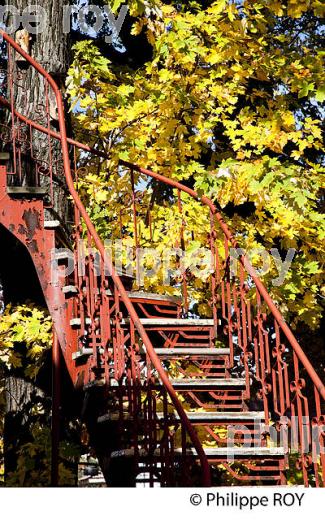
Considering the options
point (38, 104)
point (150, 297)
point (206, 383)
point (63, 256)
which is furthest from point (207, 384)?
point (38, 104)

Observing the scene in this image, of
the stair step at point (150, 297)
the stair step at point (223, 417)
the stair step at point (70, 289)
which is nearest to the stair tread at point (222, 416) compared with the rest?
the stair step at point (223, 417)

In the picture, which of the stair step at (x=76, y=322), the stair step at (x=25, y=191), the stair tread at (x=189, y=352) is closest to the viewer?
the stair step at (x=76, y=322)

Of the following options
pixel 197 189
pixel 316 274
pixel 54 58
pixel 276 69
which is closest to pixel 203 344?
pixel 197 189

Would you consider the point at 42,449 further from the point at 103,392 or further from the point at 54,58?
the point at 54,58

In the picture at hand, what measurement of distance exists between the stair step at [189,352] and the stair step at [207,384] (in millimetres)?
245

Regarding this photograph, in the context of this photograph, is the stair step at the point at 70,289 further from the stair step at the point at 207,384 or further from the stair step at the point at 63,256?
the stair step at the point at 207,384

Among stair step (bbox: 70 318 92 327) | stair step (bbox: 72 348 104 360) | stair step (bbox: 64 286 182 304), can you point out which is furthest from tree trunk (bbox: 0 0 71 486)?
stair step (bbox: 72 348 104 360)

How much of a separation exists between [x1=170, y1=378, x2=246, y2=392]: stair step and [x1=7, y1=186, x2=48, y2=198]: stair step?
2.01 m

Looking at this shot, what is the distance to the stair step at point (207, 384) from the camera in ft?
25.7

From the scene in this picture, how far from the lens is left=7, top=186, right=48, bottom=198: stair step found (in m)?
8.06

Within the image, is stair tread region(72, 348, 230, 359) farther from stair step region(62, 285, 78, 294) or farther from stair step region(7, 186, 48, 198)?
stair step region(7, 186, 48, 198)

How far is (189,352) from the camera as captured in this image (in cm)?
799

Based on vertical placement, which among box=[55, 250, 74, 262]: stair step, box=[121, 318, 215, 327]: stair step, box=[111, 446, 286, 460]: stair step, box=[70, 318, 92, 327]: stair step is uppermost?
box=[55, 250, 74, 262]: stair step
